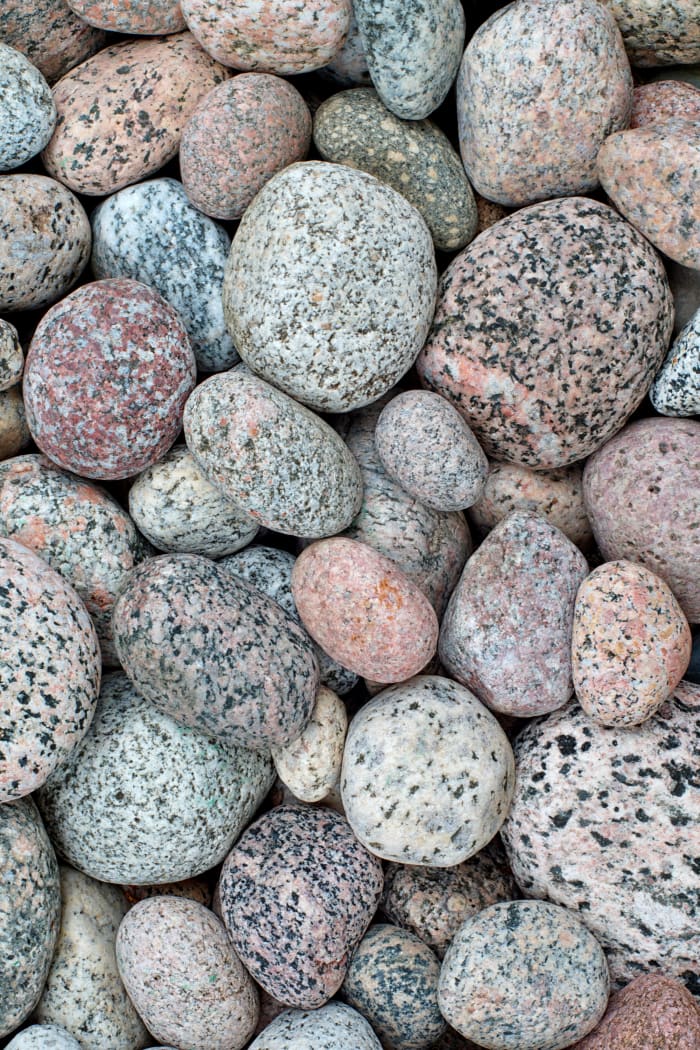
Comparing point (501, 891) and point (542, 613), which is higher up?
point (542, 613)

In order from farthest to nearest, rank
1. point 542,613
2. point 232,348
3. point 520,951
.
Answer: point 232,348, point 542,613, point 520,951

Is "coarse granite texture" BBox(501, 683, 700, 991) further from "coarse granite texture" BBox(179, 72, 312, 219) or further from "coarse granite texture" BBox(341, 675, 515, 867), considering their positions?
"coarse granite texture" BBox(179, 72, 312, 219)

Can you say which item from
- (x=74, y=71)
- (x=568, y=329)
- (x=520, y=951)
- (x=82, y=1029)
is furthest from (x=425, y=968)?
(x=74, y=71)

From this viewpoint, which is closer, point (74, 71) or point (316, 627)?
point (316, 627)

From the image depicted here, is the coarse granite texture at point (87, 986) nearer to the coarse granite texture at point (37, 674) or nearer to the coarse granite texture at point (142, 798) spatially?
the coarse granite texture at point (142, 798)

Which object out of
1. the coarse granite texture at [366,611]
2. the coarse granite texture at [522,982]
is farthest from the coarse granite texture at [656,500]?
the coarse granite texture at [522,982]

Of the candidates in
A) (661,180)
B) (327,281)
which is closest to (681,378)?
(661,180)

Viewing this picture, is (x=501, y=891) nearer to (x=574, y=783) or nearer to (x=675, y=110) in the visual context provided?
(x=574, y=783)
